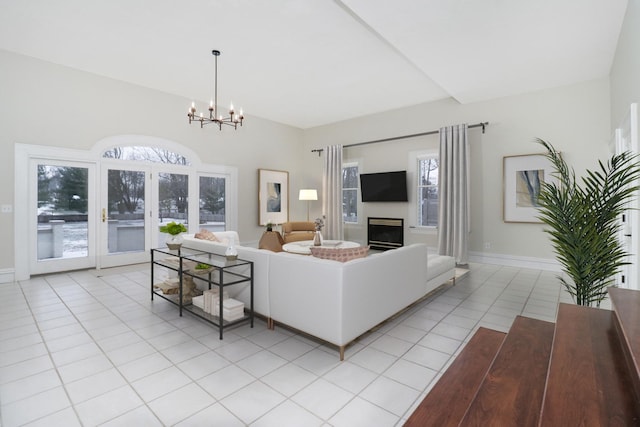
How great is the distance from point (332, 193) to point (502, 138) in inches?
150

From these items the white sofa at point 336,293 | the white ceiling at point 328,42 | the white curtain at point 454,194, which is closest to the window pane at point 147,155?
the white ceiling at point 328,42

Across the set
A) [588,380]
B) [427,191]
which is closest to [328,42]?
[427,191]

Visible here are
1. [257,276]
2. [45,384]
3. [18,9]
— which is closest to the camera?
[45,384]

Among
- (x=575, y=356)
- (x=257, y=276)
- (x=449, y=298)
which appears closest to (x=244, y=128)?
(x=257, y=276)

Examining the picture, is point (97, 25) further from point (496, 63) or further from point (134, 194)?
point (496, 63)

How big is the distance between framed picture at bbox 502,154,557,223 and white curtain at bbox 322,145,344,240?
11.6ft

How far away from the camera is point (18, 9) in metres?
3.40

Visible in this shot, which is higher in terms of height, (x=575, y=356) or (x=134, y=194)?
(x=134, y=194)

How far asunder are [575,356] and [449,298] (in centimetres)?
262

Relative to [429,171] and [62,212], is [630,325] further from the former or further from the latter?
[62,212]

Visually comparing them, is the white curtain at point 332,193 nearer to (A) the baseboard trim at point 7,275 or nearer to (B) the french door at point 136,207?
(B) the french door at point 136,207

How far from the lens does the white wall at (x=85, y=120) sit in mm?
4402

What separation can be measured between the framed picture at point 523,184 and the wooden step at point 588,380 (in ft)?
13.9

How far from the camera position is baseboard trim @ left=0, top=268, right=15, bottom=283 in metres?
4.38
